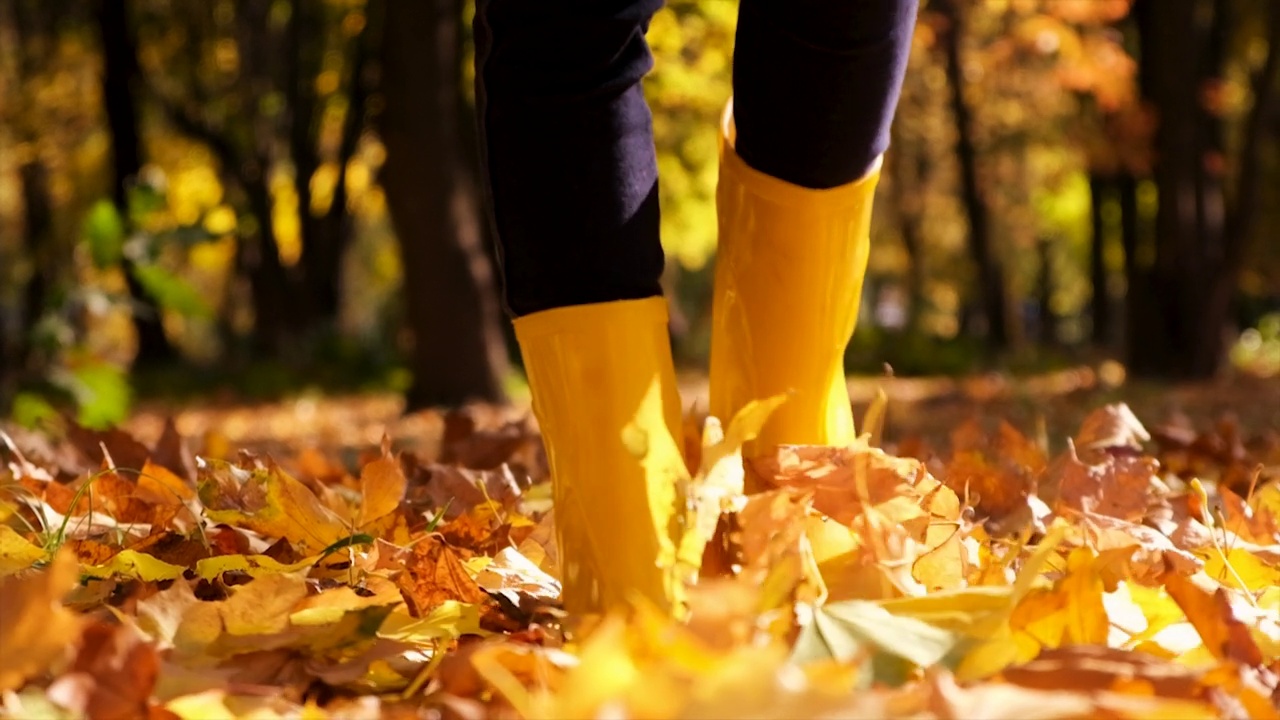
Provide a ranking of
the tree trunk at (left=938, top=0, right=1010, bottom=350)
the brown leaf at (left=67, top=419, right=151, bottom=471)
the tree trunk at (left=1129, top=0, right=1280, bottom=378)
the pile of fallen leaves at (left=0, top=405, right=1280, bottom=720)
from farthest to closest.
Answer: the tree trunk at (left=938, top=0, right=1010, bottom=350) < the tree trunk at (left=1129, top=0, right=1280, bottom=378) < the brown leaf at (left=67, top=419, right=151, bottom=471) < the pile of fallen leaves at (left=0, top=405, right=1280, bottom=720)

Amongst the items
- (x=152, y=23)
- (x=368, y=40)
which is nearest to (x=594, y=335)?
(x=368, y=40)

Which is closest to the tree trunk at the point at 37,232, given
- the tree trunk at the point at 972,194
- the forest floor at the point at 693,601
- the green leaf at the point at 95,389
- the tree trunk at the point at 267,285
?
the tree trunk at the point at 267,285

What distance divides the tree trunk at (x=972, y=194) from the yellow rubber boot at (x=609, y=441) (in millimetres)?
12011

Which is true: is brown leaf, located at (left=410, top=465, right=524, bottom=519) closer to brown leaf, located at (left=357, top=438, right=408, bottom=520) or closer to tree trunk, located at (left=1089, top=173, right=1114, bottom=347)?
brown leaf, located at (left=357, top=438, right=408, bottom=520)

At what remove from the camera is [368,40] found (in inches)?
581

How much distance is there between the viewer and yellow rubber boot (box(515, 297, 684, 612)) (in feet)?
3.65

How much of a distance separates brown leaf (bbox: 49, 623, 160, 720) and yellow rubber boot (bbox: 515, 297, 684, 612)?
1.26ft

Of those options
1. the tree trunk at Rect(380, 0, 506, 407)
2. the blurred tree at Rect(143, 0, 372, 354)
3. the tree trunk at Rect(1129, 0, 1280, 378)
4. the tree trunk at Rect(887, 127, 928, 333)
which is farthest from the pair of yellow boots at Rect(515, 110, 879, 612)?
the tree trunk at Rect(887, 127, 928, 333)

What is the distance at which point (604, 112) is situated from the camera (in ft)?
3.93

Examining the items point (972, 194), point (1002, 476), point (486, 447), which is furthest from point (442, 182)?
point (972, 194)

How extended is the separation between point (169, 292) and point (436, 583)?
11.3ft

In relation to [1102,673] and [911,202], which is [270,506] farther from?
[911,202]

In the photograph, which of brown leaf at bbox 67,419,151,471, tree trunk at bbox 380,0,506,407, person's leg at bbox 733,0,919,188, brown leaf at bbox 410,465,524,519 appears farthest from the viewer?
tree trunk at bbox 380,0,506,407

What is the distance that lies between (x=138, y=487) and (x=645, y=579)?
0.78 m
